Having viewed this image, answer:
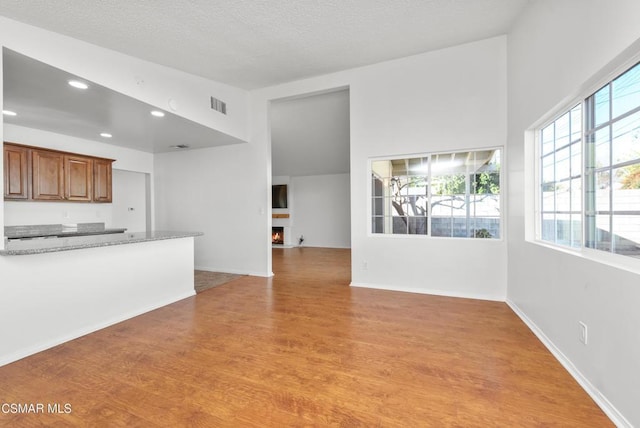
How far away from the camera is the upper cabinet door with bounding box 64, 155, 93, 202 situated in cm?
449

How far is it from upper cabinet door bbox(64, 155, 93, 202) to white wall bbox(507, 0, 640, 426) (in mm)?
6246

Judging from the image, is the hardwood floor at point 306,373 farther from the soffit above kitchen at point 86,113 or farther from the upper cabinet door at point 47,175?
the upper cabinet door at point 47,175

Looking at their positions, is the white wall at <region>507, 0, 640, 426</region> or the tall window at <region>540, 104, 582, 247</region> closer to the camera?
the white wall at <region>507, 0, 640, 426</region>

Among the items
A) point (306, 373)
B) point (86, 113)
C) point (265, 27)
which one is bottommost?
point (306, 373)

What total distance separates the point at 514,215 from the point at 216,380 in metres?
3.46

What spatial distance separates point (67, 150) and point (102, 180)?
2.15 feet

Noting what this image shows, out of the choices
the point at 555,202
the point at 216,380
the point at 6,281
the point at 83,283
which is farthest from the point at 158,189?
the point at 555,202

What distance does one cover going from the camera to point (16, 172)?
391cm

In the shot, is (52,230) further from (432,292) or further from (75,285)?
(432,292)

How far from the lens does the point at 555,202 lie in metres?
2.58

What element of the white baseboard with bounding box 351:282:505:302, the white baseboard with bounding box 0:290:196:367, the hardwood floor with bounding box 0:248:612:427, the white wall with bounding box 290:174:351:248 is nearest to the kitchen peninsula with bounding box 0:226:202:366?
the white baseboard with bounding box 0:290:196:367

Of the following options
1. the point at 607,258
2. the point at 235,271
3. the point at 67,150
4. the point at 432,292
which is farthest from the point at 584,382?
the point at 67,150

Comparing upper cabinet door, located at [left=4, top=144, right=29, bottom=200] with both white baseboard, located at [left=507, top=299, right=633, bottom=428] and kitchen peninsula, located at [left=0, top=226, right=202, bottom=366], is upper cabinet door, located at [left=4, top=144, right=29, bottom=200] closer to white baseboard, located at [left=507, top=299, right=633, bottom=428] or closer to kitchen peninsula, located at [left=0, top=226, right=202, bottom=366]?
kitchen peninsula, located at [left=0, top=226, right=202, bottom=366]

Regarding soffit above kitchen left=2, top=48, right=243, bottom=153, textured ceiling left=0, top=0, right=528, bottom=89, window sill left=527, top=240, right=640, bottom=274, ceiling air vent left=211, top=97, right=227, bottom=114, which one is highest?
textured ceiling left=0, top=0, right=528, bottom=89
